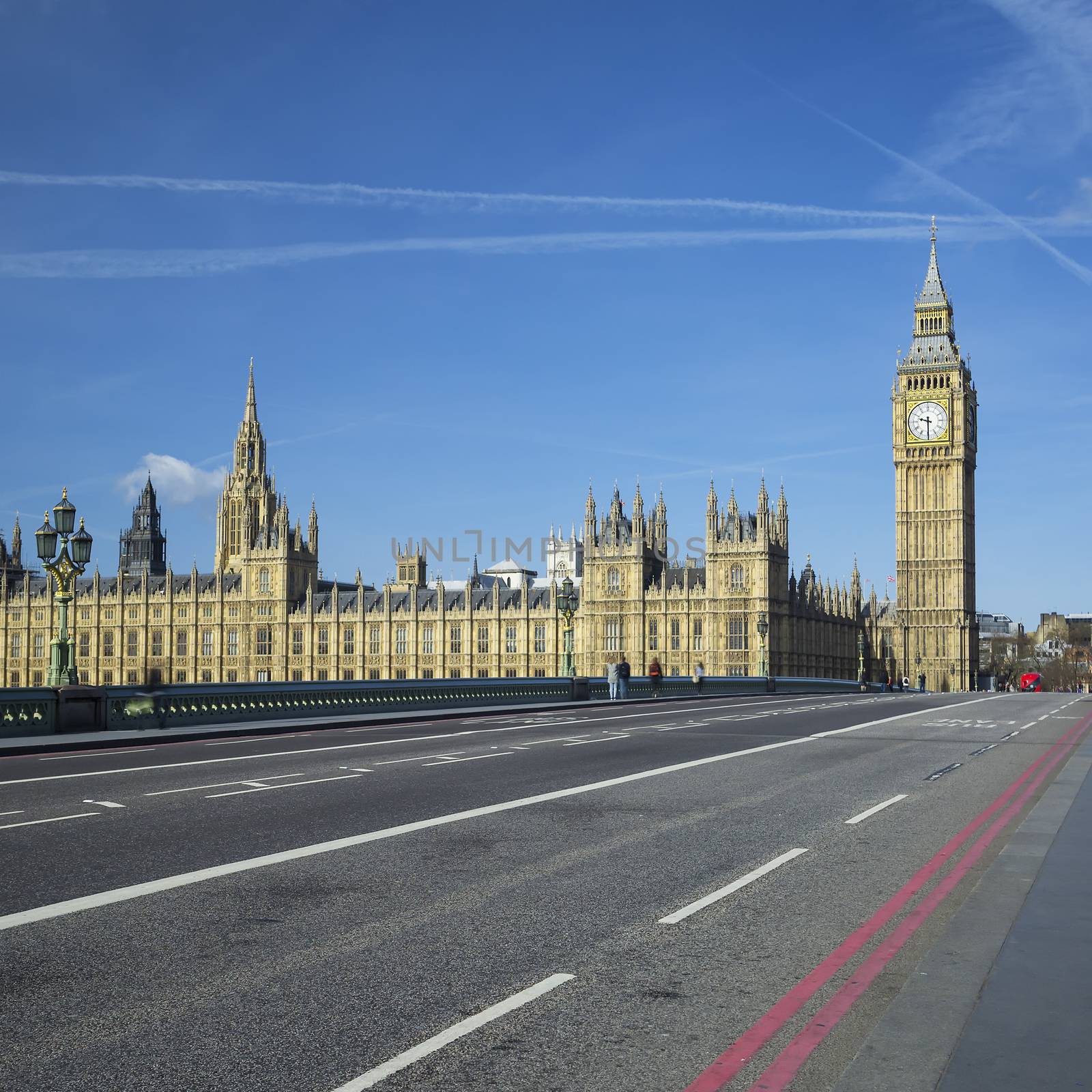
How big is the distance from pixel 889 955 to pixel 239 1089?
4.17 m

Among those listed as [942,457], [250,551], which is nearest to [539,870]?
[250,551]

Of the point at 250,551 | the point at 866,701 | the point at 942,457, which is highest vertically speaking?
the point at 942,457

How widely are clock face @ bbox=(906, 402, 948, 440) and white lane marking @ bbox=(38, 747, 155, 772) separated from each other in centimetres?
12316

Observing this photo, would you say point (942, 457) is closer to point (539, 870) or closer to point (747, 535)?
point (747, 535)

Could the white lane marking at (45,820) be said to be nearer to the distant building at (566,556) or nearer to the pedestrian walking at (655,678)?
the pedestrian walking at (655,678)

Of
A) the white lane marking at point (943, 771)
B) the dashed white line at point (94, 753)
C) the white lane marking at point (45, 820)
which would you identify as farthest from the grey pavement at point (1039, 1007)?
the dashed white line at point (94, 753)

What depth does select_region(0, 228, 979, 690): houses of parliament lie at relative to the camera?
340ft

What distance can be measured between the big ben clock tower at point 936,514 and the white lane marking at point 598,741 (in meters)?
109

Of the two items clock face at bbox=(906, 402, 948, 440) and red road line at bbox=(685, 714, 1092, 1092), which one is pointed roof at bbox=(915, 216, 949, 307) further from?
red road line at bbox=(685, 714, 1092, 1092)

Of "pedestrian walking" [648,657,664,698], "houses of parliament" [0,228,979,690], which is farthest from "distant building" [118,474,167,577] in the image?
"pedestrian walking" [648,657,664,698]

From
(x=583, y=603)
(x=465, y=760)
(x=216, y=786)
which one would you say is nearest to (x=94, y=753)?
(x=216, y=786)

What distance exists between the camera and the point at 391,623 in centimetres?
11481

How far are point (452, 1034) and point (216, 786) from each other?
35.4 feet

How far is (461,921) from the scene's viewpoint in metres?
8.52
